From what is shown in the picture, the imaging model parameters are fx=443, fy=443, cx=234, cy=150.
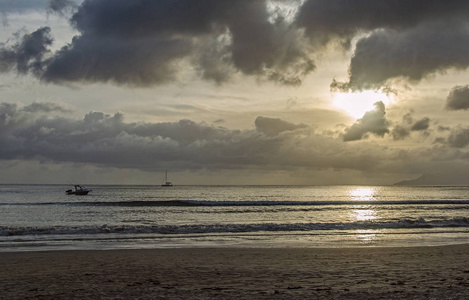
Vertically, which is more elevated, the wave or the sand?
the sand

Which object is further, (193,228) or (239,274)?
(193,228)

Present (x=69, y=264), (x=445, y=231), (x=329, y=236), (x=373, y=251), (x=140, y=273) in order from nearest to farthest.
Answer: (x=140, y=273) → (x=69, y=264) → (x=373, y=251) → (x=329, y=236) → (x=445, y=231)

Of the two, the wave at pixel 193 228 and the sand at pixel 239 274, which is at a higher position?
the sand at pixel 239 274

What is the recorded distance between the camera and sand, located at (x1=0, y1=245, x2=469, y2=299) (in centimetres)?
1159

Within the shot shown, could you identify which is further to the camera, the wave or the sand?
the wave

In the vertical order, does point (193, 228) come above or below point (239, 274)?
below

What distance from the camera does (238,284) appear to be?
12.9 metres

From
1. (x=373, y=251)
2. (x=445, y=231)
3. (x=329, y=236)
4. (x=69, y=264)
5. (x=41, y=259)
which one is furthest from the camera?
(x=445, y=231)

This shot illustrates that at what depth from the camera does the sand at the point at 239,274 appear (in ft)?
38.0

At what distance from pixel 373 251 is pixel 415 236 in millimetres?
11223

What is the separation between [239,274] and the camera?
48.1 ft

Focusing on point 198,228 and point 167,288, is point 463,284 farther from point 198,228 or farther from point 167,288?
point 198,228

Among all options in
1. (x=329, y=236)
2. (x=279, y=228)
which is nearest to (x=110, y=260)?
(x=329, y=236)

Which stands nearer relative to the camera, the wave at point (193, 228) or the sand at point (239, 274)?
the sand at point (239, 274)
